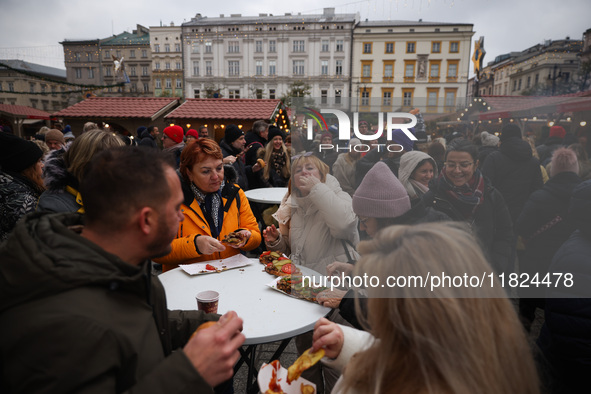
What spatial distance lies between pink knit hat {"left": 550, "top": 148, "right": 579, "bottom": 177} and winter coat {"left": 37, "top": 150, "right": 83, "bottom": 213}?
3041 millimetres

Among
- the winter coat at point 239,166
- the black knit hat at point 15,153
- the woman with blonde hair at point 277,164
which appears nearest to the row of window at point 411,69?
the woman with blonde hair at point 277,164

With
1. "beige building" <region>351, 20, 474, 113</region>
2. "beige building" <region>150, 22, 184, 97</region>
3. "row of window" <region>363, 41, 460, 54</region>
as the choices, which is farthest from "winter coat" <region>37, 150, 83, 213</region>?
"beige building" <region>150, 22, 184, 97</region>

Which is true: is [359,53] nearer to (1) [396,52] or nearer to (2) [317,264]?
(1) [396,52]

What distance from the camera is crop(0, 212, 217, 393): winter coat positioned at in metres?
0.75

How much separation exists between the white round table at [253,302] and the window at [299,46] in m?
47.0

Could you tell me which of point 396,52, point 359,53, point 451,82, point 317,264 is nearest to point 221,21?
point 359,53

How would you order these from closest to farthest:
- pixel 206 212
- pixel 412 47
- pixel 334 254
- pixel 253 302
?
pixel 253 302, pixel 334 254, pixel 206 212, pixel 412 47

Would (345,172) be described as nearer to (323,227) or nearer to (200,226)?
(323,227)

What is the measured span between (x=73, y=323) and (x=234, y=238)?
1.53m

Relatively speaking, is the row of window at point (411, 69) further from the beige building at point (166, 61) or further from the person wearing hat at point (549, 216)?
the beige building at point (166, 61)

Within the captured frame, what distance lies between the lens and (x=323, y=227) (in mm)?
2186

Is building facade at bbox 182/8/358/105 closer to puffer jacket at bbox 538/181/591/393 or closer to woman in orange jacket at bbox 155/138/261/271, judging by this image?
woman in orange jacket at bbox 155/138/261/271

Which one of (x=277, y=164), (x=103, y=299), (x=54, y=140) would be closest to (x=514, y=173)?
(x=103, y=299)

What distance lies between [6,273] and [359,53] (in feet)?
133
